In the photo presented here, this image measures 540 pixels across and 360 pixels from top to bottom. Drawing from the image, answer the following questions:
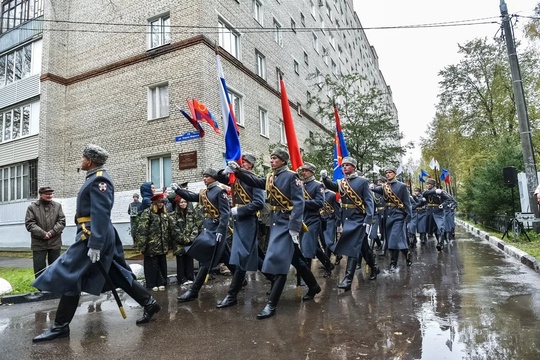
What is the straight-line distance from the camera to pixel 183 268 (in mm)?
8234

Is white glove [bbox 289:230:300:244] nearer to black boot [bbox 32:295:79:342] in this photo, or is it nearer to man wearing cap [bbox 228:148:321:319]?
man wearing cap [bbox 228:148:321:319]

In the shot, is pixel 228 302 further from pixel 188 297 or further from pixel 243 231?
pixel 243 231

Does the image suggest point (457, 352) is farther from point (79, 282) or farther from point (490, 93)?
point (490, 93)

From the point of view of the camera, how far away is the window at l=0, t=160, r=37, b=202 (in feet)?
58.3

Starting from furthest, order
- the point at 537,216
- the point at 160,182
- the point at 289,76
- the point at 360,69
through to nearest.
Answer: the point at 360,69 → the point at 289,76 → the point at 160,182 → the point at 537,216

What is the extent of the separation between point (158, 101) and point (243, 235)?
11.4 m

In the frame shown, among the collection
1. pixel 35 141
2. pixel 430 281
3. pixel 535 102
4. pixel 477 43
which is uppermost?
pixel 477 43

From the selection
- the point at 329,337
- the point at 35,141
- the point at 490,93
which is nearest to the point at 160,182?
the point at 35,141

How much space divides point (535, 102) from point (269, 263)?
30347 mm

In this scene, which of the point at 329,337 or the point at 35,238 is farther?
the point at 35,238

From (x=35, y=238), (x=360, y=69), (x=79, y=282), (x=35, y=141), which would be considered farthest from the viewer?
(x=360, y=69)

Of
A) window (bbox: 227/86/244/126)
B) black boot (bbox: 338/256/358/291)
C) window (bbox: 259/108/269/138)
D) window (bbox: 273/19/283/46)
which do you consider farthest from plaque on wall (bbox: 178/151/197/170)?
window (bbox: 273/19/283/46)

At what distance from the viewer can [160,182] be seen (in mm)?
15500

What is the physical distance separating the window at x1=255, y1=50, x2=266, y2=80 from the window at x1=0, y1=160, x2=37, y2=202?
10783mm
